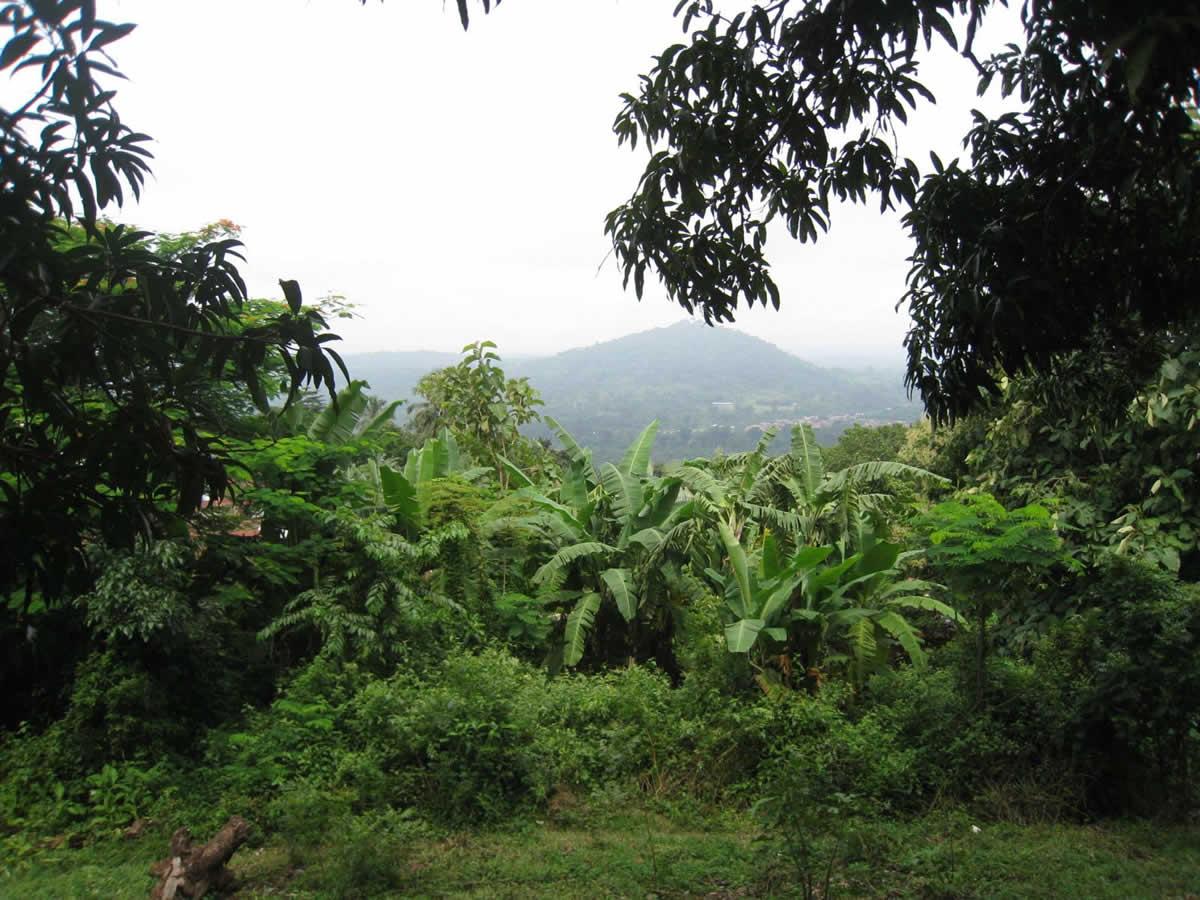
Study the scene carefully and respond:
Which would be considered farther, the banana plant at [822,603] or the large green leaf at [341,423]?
the large green leaf at [341,423]

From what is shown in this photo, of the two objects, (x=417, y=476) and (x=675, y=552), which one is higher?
(x=417, y=476)

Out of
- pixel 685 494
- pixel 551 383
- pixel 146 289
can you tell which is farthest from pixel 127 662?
pixel 551 383

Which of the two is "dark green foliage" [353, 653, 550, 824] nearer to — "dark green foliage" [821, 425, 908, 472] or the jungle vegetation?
the jungle vegetation

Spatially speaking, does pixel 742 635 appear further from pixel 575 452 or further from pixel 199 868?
pixel 199 868

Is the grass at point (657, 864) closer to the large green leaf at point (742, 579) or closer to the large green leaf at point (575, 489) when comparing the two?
the large green leaf at point (742, 579)

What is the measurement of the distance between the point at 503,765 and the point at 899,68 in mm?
5138

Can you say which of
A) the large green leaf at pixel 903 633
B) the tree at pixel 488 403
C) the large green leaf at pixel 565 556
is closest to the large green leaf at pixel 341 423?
the large green leaf at pixel 565 556

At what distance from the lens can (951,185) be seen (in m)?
3.36

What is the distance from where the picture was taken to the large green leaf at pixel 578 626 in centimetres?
895

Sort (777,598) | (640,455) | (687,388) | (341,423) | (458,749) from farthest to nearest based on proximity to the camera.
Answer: (687,388) < (640,455) < (341,423) < (777,598) < (458,749)

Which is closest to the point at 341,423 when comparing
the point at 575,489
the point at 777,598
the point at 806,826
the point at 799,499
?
the point at 575,489

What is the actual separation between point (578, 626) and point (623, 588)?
0.71m

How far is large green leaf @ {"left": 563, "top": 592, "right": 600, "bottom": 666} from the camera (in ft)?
29.3

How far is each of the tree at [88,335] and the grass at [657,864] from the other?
2.93 meters
